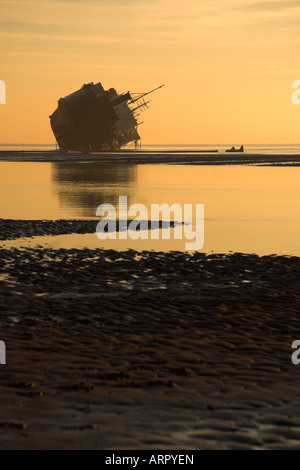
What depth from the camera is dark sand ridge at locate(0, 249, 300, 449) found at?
9125 millimetres

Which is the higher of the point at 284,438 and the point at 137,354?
the point at 137,354

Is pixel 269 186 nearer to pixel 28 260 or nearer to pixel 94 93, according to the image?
pixel 28 260

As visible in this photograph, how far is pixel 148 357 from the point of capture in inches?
499

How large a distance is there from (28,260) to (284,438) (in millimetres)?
16093

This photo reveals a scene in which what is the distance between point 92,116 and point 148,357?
16909 centimetres

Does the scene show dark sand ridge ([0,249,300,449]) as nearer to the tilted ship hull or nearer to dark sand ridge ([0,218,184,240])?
dark sand ridge ([0,218,184,240])

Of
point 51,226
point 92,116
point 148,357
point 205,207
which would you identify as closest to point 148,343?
point 148,357

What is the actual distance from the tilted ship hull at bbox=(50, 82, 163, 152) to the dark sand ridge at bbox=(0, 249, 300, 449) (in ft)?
Answer: 509

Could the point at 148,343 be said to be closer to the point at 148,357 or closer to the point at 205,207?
the point at 148,357

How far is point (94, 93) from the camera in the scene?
17262 cm

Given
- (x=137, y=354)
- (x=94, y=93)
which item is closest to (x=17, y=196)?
(x=137, y=354)

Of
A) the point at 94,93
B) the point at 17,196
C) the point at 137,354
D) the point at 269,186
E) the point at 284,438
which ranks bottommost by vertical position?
the point at 284,438

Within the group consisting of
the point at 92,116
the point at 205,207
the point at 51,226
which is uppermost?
the point at 92,116

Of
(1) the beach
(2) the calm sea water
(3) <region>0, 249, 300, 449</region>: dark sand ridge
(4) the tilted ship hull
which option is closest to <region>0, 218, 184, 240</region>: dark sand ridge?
(1) the beach
